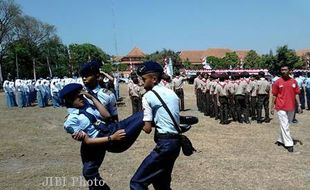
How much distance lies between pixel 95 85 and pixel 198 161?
13.2ft

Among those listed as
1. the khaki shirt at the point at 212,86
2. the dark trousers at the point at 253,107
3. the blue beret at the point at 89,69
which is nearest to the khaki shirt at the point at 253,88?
the dark trousers at the point at 253,107

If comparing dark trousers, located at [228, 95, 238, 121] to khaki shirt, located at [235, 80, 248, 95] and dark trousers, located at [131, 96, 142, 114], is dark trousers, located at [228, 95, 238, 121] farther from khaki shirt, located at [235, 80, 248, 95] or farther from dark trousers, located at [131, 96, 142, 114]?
dark trousers, located at [131, 96, 142, 114]

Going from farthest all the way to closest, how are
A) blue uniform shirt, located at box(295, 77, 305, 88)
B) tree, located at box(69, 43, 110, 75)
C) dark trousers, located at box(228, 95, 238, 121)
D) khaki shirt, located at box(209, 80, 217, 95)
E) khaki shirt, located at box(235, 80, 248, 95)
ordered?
tree, located at box(69, 43, 110, 75), blue uniform shirt, located at box(295, 77, 305, 88), khaki shirt, located at box(209, 80, 217, 95), dark trousers, located at box(228, 95, 238, 121), khaki shirt, located at box(235, 80, 248, 95)

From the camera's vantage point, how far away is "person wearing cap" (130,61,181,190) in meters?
4.51

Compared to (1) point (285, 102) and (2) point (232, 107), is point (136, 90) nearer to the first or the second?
(2) point (232, 107)

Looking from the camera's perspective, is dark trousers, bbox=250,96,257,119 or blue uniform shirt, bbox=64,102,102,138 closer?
blue uniform shirt, bbox=64,102,102,138

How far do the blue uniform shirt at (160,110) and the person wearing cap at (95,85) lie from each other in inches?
25.6

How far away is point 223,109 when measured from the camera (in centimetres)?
1420

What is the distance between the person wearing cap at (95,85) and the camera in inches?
200

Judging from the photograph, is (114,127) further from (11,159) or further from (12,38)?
(12,38)

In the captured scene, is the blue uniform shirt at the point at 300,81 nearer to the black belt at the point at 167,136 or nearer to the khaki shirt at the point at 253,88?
the khaki shirt at the point at 253,88

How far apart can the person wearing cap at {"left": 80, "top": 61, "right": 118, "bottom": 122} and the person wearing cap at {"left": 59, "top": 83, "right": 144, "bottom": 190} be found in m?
0.25

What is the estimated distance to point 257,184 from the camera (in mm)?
6883

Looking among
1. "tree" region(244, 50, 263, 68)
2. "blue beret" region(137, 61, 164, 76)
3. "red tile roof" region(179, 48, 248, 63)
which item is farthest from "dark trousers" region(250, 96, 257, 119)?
"red tile roof" region(179, 48, 248, 63)
